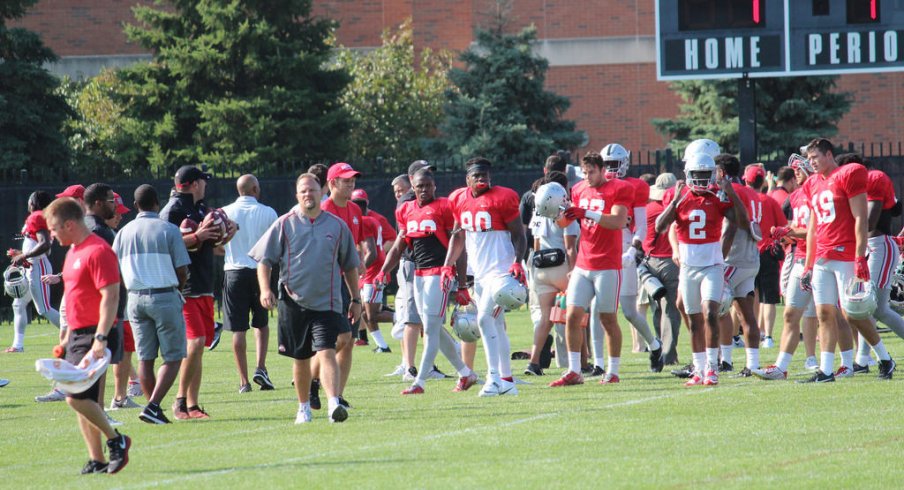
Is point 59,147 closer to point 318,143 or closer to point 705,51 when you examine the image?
point 318,143

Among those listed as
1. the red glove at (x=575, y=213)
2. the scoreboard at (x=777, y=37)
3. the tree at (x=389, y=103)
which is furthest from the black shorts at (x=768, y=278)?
the tree at (x=389, y=103)

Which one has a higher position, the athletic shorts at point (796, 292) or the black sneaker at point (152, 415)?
the athletic shorts at point (796, 292)

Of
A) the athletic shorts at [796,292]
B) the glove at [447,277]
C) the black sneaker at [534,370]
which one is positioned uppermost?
the glove at [447,277]

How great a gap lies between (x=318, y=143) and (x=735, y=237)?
74.9 feet

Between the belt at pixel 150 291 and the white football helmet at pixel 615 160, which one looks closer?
the belt at pixel 150 291

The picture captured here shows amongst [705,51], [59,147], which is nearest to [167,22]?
[59,147]

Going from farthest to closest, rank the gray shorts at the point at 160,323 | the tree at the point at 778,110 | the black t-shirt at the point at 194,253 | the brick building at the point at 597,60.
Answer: the brick building at the point at 597,60 → the tree at the point at 778,110 → the black t-shirt at the point at 194,253 → the gray shorts at the point at 160,323

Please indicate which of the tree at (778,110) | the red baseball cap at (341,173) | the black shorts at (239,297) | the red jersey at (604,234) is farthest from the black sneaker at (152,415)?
the tree at (778,110)

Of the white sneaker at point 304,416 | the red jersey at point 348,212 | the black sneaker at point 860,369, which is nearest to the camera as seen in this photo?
the white sneaker at point 304,416

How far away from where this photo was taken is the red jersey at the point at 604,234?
40.7 feet

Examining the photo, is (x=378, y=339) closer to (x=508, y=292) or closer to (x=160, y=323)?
(x=508, y=292)

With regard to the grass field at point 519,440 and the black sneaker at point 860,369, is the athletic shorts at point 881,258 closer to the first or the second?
the grass field at point 519,440

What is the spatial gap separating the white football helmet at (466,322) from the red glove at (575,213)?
125cm

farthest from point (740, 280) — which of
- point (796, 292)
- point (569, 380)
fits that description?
point (569, 380)
